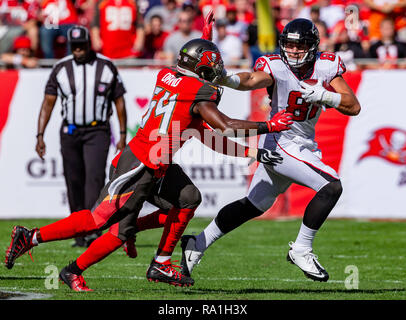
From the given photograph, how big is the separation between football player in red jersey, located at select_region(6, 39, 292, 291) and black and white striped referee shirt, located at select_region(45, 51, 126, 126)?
2.50m

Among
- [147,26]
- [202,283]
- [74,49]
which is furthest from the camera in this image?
[147,26]

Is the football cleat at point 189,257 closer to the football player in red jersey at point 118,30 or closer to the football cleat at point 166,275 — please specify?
the football cleat at point 166,275

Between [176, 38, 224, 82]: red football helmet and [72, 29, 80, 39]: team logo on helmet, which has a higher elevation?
[176, 38, 224, 82]: red football helmet

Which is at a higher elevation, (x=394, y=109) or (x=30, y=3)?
(x=30, y=3)

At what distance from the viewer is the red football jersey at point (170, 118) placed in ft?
18.0

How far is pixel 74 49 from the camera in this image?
809 centimetres

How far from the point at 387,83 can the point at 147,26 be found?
399 cm

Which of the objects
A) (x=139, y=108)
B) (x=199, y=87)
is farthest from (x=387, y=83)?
(x=199, y=87)

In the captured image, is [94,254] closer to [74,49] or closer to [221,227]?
[221,227]

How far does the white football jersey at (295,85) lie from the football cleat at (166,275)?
46.5 inches

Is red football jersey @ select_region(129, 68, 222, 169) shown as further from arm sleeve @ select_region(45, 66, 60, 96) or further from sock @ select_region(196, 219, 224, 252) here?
arm sleeve @ select_region(45, 66, 60, 96)

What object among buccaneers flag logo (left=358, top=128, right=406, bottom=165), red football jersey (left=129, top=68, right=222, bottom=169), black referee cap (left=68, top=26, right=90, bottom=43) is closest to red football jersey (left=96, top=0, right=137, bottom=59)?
buccaneers flag logo (left=358, top=128, right=406, bottom=165)

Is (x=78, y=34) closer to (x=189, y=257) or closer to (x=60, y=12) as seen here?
(x=189, y=257)

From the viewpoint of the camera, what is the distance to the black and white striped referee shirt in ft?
26.6
